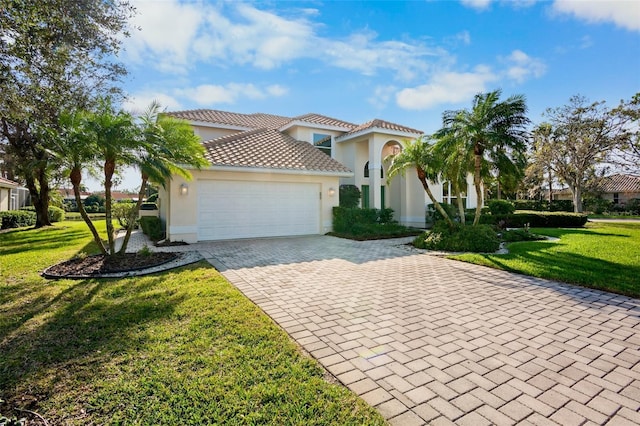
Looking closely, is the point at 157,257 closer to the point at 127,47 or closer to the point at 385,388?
the point at 127,47

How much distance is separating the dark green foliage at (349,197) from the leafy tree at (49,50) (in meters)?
12.5

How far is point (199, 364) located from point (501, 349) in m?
3.69

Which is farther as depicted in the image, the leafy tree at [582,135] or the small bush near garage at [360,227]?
the leafy tree at [582,135]

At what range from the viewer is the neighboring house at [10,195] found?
2534cm

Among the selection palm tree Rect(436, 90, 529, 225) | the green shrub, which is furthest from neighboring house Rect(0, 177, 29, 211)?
palm tree Rect(436, 90, 529, 225)

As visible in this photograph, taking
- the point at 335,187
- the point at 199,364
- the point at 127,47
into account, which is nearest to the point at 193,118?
the point at 127,47

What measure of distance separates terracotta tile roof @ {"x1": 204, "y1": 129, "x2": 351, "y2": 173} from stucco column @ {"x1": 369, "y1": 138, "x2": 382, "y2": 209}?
10.7 feet

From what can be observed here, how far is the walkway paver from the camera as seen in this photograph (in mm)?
2857

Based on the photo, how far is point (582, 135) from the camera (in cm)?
2819

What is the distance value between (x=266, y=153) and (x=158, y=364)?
12867mm

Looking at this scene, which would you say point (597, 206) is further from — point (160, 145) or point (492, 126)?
point (160, 145)

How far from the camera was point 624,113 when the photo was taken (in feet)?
86.3

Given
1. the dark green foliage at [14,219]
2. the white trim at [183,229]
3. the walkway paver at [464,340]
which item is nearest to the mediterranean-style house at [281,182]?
the white trim at [183,229]

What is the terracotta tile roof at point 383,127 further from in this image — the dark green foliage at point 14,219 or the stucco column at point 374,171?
the dark green foliage at point 14,219
